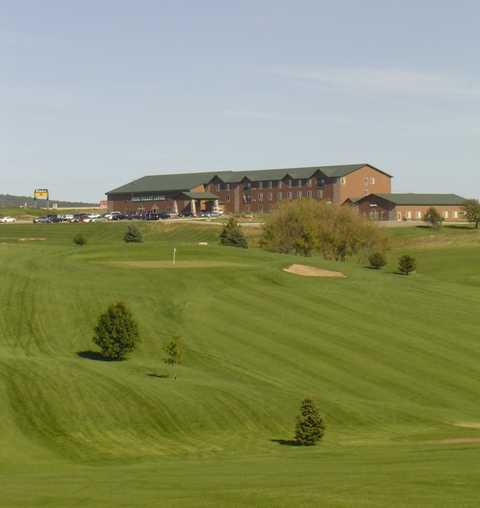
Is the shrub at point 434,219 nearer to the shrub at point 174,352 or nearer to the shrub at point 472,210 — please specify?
the shrub at point 472,210

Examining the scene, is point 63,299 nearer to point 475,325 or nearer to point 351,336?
point 351,336

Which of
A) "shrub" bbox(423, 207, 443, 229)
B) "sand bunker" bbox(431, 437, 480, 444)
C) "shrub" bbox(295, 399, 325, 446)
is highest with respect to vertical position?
"shrub" bbox(423, 207, 443, 229)

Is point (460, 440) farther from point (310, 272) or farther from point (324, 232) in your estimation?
point (324, 232)

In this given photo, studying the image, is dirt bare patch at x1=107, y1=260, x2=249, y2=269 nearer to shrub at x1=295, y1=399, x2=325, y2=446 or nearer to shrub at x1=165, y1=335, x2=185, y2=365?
shrub at x1=165, y1=335, x2=185, y2=365

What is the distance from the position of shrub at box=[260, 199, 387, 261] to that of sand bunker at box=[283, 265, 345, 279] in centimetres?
3713

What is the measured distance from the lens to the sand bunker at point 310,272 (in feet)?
303

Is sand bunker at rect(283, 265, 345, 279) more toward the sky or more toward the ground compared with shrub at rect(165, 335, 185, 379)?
more toward the sky

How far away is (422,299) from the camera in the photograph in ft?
281

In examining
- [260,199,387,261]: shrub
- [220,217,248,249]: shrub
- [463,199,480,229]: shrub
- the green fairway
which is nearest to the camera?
the green fairway

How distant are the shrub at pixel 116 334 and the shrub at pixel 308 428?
17.1 m

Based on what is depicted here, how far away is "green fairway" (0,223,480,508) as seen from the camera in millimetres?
30672

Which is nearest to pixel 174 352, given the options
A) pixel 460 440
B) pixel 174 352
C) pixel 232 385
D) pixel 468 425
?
pixel 174 352

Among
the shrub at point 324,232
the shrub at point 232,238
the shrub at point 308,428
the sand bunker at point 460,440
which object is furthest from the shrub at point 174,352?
the shrub at point 324,232

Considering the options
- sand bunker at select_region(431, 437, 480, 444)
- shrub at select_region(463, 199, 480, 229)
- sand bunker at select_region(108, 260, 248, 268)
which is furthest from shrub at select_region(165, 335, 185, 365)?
shrub at select_region(463, 199, 480, 229)
